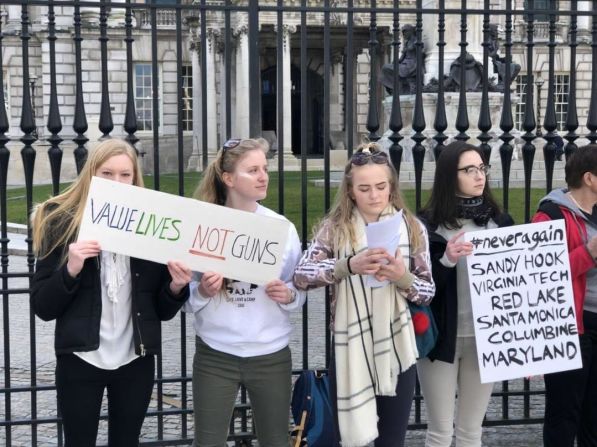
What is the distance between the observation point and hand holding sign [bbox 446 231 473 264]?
13.2 ft

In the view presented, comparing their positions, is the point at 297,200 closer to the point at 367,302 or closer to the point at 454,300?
the point at 454,300

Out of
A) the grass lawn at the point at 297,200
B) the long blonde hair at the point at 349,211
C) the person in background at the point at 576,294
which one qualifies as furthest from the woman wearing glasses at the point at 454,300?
the grass lawn at the point at 297,200

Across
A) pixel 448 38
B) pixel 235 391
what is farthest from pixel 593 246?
pixel 448 38

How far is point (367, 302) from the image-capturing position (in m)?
3.88

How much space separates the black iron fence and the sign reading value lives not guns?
109cm

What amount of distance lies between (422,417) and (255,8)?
3035mm

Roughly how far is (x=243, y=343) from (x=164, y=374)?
3450mm

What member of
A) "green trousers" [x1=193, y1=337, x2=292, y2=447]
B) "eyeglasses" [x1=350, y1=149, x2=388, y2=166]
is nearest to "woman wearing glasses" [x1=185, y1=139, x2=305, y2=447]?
"green trousers" [x1=193, y1=337, x2=292, y2=447]

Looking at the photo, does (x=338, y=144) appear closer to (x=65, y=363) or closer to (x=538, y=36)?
(x=538, y=36)

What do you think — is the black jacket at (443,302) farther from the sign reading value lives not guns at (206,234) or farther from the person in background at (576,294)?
the sign reading value lives not guns at (206,234)

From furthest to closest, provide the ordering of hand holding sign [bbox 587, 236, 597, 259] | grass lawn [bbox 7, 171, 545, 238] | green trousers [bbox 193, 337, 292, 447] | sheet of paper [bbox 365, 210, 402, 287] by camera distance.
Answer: grass lawn [bbox 7, 171, 545, 238] < hand holding sign [bbox 587, 236, 597, 259] < green trousers [bbox 193, 337, 292, 447] < sheet of paper [bbox 365, 210, 402, 287]

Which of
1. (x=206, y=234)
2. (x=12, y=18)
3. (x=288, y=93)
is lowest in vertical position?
(x=206, y=234)

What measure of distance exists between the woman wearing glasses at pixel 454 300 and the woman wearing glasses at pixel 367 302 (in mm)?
254

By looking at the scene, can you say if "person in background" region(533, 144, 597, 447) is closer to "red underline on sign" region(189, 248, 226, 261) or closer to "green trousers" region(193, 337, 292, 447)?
"green trousers" region(193, 337, 292, 447)
